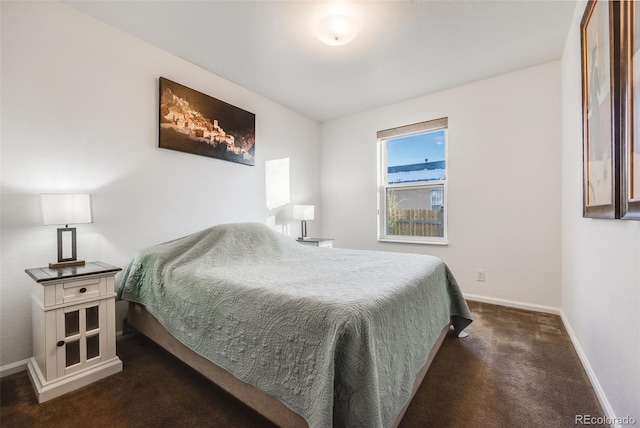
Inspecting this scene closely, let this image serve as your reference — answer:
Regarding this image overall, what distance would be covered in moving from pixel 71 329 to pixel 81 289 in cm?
23

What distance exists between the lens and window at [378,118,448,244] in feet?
11.4

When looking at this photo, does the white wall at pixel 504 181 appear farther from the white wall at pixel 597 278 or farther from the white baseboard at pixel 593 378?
the white baseboard at pixel 593 378

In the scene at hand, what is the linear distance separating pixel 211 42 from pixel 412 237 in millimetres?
3186

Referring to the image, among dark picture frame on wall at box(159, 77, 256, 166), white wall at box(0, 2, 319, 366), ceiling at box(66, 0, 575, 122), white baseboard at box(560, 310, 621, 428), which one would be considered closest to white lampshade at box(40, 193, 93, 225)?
white wall at box(0, 2, 319, 366)

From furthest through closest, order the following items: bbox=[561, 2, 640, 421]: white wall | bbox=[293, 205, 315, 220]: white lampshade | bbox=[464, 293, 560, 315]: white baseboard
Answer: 1. bbox=[293, 205, 315, 220]: white lampshade
2. bbox=[464, 293, 560, 315]: white baseboard
3. bbox=[561, 2, 640, 421]: white wall

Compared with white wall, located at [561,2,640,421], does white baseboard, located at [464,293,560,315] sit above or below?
below

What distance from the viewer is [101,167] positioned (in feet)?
7.00

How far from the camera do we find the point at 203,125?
2777mm

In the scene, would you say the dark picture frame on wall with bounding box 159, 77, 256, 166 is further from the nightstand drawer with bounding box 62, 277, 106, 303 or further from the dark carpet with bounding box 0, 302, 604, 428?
the dark carpet with bounding box 0, 302, 604, 428

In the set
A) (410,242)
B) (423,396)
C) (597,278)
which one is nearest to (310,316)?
(423,396)

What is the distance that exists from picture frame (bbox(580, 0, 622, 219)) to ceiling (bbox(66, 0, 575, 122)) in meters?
0.65

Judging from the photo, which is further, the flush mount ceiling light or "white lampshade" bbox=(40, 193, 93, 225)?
the flush mount ceiling light

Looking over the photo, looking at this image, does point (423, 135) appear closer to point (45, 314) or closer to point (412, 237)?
point (412, 237)

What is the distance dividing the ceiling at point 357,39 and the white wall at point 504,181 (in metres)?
0.23
